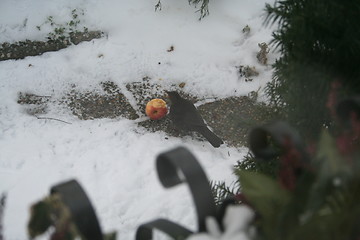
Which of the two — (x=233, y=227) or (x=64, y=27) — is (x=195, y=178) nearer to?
(x=233, y=227)

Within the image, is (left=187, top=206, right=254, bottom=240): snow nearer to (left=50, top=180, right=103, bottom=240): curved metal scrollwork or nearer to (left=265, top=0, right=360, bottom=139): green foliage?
(left=50, top=180, right=103, bottom=240): curved metal scrollwork

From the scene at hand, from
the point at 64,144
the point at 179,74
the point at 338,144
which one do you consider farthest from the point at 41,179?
the point at 338,144

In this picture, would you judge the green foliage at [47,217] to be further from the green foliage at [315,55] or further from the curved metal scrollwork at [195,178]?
the green foliage at [315,55]

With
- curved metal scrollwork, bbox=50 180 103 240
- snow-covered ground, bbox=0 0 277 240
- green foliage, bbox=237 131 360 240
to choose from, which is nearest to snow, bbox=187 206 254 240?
green foliage, bbox=237 131 360 240

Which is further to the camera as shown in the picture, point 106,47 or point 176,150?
point 106,47

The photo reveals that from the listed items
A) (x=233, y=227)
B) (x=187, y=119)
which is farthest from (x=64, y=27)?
(x=233, y=227)

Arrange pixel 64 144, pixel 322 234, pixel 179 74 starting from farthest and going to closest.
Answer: pixel 179 74 < pixel 64 144 < pixel 322 234

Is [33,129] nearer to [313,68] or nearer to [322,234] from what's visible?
[313,68]
